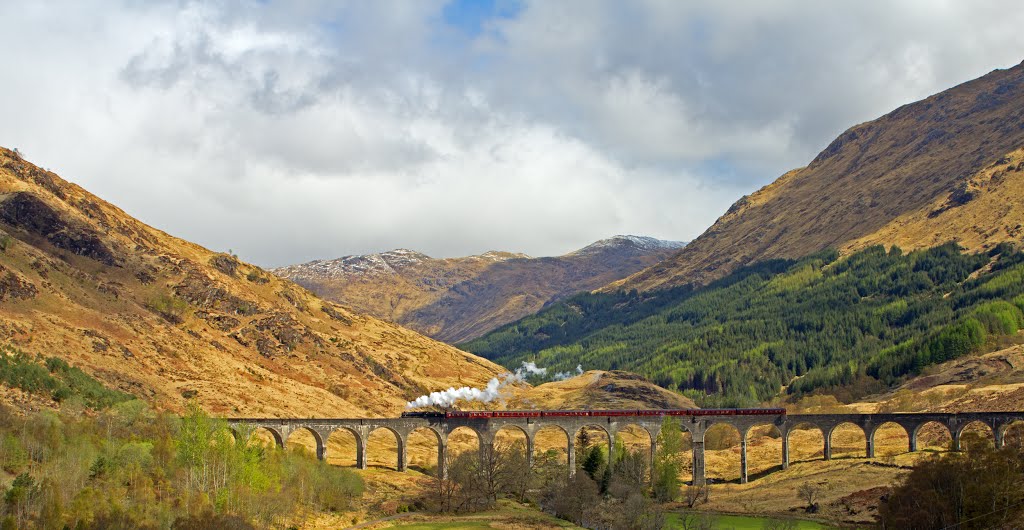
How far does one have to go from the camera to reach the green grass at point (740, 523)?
3415 inches

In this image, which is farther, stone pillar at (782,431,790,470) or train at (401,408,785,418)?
stone pillar at (782,431,790,470)

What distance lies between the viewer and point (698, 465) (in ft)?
420

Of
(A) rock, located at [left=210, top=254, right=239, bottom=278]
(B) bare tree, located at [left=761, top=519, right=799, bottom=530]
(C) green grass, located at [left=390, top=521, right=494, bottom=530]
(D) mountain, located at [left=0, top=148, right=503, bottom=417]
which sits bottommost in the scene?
(C) green grass, located at [left=390, top=521, right=494, bottom=530]

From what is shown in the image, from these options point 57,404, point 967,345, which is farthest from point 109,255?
point 967,345

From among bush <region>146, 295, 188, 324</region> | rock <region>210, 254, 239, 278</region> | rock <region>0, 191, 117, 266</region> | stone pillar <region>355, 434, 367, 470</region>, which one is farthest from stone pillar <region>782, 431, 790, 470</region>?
rock <region>210, 254, 239, 278</region>

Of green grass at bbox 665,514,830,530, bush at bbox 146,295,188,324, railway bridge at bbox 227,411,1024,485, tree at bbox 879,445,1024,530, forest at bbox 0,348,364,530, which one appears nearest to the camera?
forest at bbox 0,348,364,530

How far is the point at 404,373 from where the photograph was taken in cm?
19512

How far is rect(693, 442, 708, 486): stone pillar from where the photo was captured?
412 ft

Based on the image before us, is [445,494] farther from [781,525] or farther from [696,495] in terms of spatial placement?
[781,525]

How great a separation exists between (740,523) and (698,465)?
35.2 meters

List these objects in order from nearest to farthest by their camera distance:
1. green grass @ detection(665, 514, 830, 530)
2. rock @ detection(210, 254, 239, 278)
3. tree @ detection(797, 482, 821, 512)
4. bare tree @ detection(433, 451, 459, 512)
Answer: green grass @ detection(665, 514, 830, 530), bare tree @ detection(433, 451, 459, 512), tree @ detection(797, 482, 821, 512), rock @ detection(210, 254, 239, 278)

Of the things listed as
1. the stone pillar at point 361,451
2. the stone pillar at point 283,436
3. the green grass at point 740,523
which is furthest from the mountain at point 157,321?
the green grass at point 740,523

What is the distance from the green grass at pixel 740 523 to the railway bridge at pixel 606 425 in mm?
26428

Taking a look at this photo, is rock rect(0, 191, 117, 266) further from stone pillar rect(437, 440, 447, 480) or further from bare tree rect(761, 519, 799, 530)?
bare tree rect(761, 519, 799, 530)
